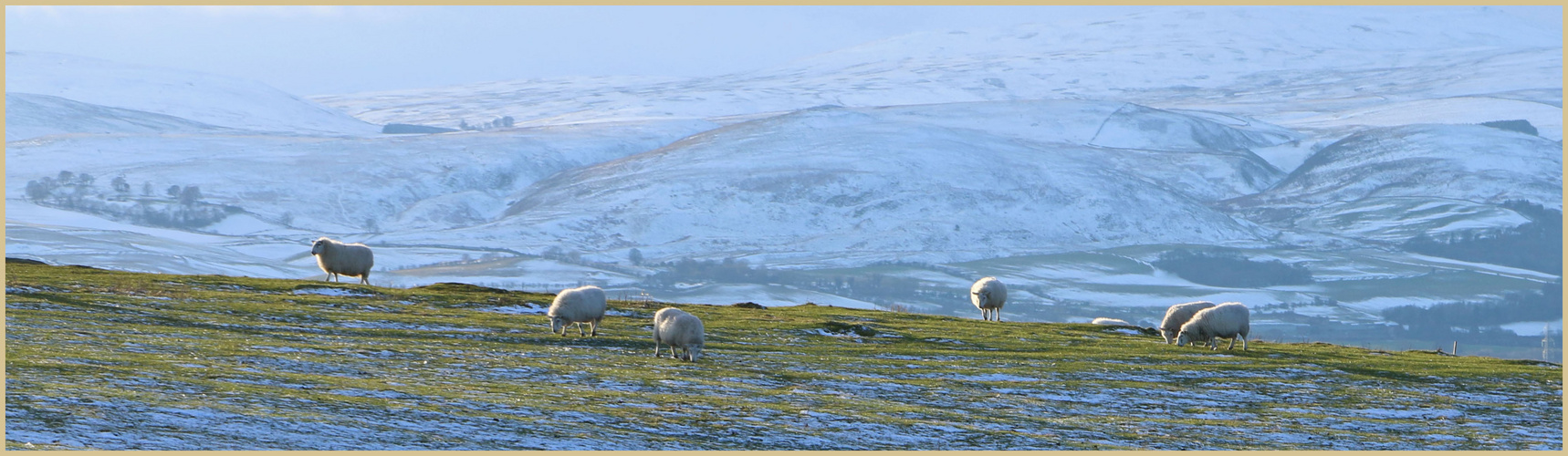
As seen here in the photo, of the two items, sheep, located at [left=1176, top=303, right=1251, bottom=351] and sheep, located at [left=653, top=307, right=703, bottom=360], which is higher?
sheep, located at [left=1176, top=303, right=1251, bottom=351]

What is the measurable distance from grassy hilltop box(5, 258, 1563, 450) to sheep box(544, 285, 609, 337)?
0.60m

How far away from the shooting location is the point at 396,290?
45.3 meters

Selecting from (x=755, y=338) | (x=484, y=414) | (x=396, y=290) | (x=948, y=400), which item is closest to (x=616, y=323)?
(x=755, y=338)

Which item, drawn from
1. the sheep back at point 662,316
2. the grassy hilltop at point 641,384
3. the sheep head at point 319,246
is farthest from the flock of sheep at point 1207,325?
the sheep head at point 319,246

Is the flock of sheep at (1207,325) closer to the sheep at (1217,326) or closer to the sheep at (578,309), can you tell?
the sheep at (1217,326)

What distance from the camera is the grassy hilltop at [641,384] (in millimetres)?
20781

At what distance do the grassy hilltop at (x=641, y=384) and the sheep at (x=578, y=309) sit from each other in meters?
0.60

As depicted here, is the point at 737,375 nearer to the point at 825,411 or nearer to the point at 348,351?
the point at 825,411

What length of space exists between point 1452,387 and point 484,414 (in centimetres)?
2265

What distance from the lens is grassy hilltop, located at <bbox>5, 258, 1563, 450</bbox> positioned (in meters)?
20.8

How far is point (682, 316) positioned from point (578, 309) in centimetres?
491

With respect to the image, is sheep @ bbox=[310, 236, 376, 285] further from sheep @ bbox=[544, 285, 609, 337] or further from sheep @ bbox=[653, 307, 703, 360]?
sheep @ bbox=[653, 307, 703, 360]

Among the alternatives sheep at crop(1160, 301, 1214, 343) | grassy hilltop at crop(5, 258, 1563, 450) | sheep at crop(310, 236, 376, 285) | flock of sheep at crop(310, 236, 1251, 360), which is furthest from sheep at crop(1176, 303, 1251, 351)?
sheep at crop(310, 236, 376, 285)

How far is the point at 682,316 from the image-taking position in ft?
104
